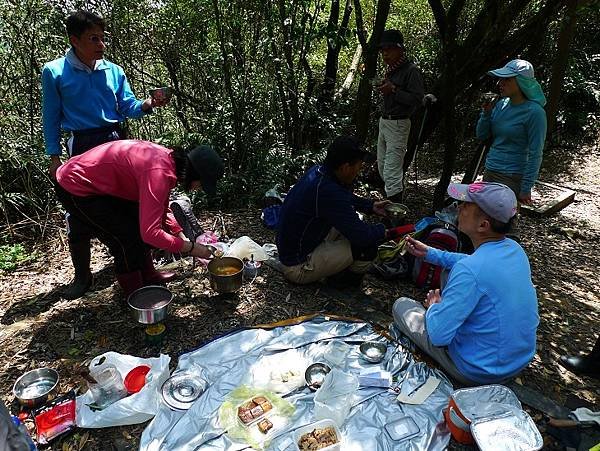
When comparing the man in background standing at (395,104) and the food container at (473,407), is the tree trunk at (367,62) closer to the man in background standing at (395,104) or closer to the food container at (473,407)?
the man in background standing at (395,104)

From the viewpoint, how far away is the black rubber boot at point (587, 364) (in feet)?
10.7

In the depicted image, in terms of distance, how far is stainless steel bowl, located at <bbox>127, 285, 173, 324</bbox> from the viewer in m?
3.01

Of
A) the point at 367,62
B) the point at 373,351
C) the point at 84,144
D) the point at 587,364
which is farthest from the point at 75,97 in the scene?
the point at 587,364

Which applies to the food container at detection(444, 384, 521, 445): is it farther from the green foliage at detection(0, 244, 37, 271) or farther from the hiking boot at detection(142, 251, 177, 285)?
the green foliage at detection(0, 244, 37, 271)

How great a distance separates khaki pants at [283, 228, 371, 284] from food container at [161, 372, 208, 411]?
1.35 metres

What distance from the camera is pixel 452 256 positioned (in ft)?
10.4

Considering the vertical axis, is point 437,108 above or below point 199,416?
above

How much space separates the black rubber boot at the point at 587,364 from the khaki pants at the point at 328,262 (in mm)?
1725

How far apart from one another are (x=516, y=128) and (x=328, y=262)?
7.27 ft

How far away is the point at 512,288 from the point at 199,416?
1.99 m

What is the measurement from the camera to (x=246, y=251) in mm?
4230

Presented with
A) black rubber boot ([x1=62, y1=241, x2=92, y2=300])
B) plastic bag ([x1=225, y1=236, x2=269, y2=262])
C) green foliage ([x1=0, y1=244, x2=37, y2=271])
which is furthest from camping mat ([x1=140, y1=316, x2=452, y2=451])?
green foliage ([x1=0, y1=244, x2=37, y2=271])

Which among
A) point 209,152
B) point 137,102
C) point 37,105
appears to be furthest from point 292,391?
point 37,105

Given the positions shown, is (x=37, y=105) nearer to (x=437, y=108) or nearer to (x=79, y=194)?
(x=79, y=194)
